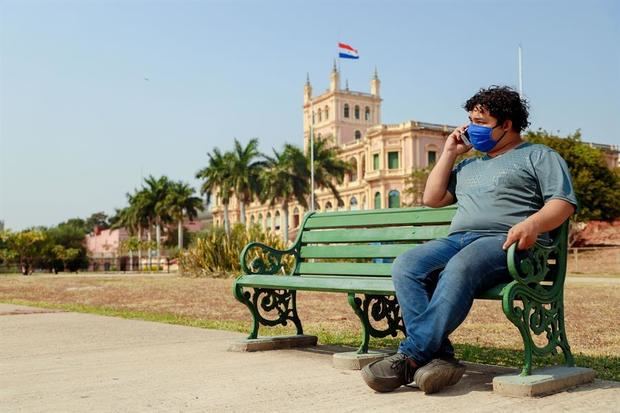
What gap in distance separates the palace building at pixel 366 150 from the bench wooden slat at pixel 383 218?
4746cm

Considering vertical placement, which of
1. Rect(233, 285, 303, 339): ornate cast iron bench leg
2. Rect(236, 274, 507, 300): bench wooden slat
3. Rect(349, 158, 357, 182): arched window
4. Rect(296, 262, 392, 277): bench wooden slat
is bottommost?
Rect(233, 285, 303, 339): ornate cast iron bench leg

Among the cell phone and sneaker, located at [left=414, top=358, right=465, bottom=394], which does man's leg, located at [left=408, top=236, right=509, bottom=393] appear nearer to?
sneaker, located at [left=414, top=358, right=465, bottom=394]

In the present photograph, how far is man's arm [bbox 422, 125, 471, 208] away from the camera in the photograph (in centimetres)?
364

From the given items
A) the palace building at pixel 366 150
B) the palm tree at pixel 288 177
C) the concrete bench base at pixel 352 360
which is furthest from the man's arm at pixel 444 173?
the palm tree at pixel 288 177

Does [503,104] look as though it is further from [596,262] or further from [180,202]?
[180,202]

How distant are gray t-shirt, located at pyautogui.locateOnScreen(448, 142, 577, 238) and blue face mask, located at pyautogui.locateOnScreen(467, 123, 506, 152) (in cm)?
7

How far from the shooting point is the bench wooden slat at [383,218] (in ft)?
13.4

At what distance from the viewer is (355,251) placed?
451 centimetres

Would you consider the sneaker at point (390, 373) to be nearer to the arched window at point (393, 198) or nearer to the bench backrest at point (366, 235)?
the bench backrest at point (366, 235)

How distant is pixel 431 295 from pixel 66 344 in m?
3.19

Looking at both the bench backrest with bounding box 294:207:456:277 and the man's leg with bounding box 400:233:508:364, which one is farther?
the bench backrest with bounding box 294:207:456:277

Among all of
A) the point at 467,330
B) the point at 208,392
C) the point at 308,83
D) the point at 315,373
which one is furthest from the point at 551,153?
the point at 308,83

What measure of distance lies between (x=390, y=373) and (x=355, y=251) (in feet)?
4.97

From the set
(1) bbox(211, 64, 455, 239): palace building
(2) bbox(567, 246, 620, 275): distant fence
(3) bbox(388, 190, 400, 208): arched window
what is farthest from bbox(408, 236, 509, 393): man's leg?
(3) bbox(388, 190, 400, 208): arched window
